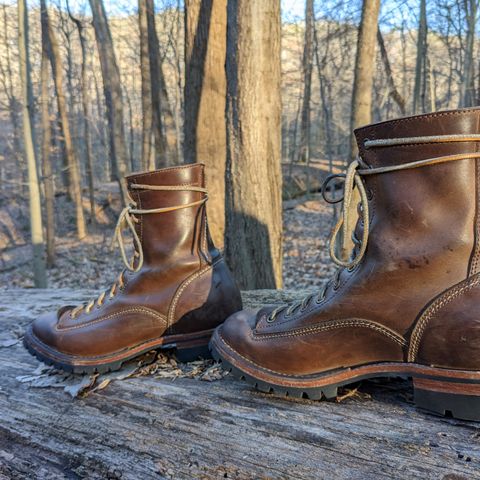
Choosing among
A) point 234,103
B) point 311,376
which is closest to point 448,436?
point 311,376

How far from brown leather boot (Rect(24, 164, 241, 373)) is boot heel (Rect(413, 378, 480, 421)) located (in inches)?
31.9

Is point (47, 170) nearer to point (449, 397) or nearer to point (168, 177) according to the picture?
point (168, 177)

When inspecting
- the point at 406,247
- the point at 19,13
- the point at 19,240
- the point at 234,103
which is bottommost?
the point at 19,240

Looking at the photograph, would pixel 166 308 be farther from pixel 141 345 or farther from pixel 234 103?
pixel 234 103

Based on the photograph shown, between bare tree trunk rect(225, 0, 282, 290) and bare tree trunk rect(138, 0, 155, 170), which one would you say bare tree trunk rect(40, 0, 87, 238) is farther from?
bare tree trunk rect(225, 0, 282, 290)

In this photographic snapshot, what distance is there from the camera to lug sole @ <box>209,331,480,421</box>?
3.58 feet

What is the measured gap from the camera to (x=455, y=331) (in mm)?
1103

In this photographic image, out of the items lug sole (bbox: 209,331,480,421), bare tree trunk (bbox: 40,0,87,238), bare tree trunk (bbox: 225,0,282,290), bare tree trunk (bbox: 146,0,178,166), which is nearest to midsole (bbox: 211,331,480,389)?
lug sole (bbox: 209,331,480,421)

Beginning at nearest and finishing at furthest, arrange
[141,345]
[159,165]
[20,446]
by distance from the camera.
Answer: [20,446], [141,345], [159,165]

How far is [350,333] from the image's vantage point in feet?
4.10

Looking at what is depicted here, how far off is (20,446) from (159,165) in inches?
345

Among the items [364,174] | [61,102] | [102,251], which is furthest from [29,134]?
[61,102]

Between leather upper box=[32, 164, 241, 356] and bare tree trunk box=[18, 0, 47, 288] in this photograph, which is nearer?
leather upper box=[32, 164, 241, 356]

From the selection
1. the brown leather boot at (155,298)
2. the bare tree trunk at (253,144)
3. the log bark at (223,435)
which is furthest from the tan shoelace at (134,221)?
the bare tree trunk at (253,144)
